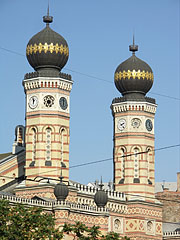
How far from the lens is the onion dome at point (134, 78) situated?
71.2 metres

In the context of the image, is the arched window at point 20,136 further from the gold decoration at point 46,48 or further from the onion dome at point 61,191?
the onion dome at point 61,191

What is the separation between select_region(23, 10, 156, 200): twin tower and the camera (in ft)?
212

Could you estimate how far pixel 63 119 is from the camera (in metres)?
65.5

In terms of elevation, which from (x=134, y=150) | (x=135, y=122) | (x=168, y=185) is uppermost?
(x=135, y=122)

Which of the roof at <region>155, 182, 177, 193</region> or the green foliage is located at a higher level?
the roof at <region>155, 182, 177, 193</region>

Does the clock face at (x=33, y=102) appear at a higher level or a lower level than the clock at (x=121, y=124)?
higher

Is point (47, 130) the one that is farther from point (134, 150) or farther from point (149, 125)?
point (149, 125)

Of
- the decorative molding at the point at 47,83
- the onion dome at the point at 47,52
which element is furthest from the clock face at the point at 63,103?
the onion dome at the point at 47,52

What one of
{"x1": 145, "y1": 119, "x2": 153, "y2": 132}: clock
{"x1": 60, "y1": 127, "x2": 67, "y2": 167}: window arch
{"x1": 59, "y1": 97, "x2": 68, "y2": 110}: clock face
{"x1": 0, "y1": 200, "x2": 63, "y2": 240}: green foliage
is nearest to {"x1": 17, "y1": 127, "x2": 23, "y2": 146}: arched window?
{"x1": 60, "y1": 127, "x2": 67, "y2": 167}: window arch

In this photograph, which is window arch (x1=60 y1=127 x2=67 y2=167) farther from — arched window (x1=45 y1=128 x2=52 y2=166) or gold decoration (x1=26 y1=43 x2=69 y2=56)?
gold decoration (x1=26 y1=43 x2=69 y2=56)

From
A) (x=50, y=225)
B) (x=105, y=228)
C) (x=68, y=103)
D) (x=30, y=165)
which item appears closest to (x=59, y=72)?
(x=68, y=103)

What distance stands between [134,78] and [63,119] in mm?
8634

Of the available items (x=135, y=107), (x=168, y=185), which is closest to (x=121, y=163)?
(x=135, y=107)

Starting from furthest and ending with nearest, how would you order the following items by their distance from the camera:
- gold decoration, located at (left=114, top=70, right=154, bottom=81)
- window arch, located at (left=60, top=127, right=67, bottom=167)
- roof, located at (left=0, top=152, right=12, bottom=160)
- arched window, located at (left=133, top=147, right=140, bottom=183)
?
roof, located at (left=0, top=152, right=12, bottom=160), gold decoration, located at (left=114, top=70, right=154, bottom=81), arched window, located at (left=133, top=147, right=140, bottom=183), window arch, located at (left=60, top=127, right=67, bottom=167)
